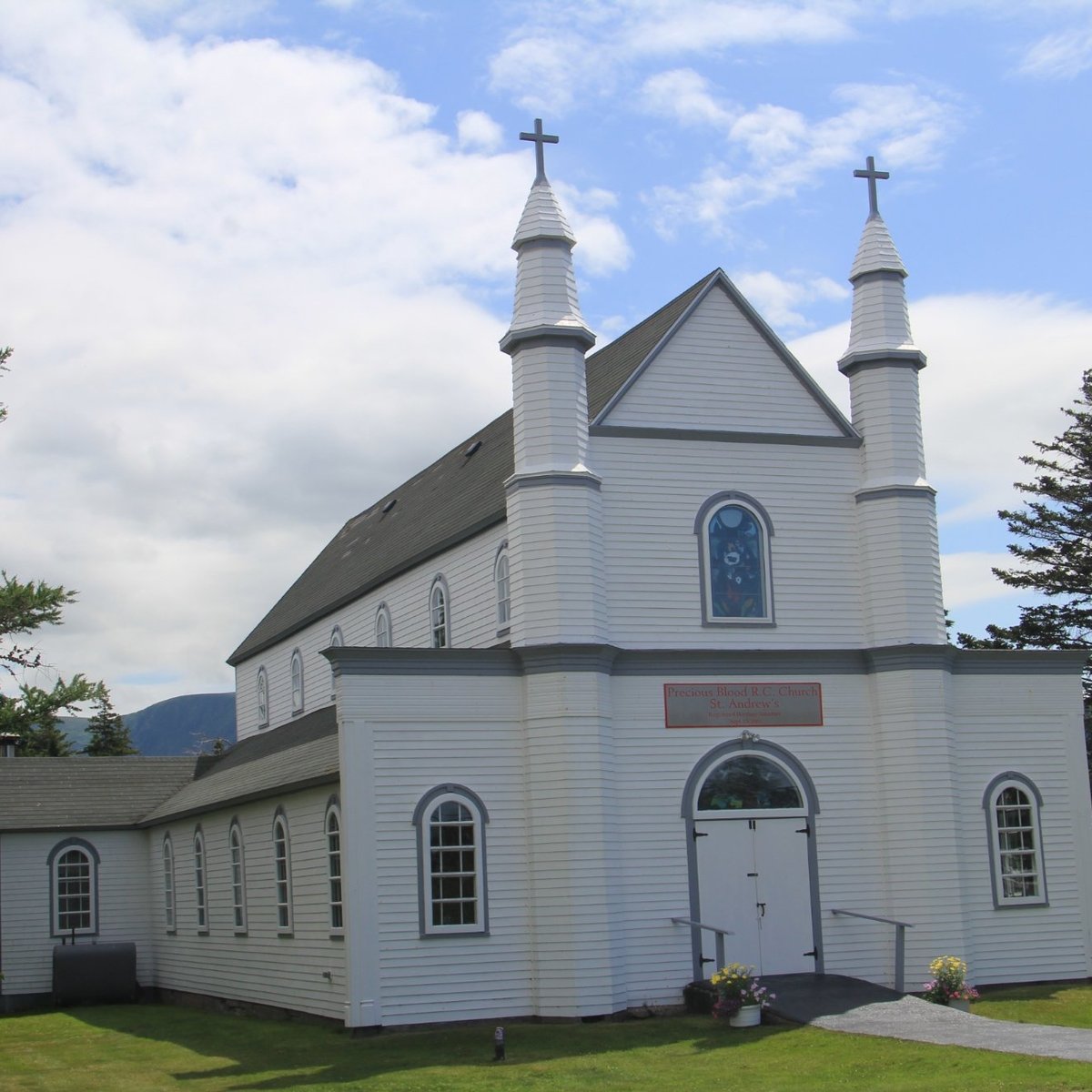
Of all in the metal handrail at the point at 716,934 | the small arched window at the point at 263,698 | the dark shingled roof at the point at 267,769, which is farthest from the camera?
the small arched window at the point at 263,698

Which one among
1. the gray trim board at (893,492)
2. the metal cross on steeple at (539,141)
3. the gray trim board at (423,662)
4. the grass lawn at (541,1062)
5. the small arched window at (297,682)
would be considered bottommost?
the grass lawn at (541,1062)

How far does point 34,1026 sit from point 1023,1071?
20.6 metres

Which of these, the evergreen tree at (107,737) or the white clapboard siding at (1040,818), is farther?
the evergreen tree at (107,737)

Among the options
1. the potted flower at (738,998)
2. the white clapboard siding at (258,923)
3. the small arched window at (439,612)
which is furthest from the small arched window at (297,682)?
the potted flower at (738,998)

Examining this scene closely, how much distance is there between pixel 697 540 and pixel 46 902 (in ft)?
63.5

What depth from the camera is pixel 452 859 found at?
2403 cm

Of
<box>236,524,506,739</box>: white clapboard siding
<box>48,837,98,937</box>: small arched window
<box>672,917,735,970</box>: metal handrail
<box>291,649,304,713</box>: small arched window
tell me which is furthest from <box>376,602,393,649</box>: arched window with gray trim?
<box>672,917,735,970</box>: metal handrail

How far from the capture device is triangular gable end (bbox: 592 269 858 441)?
2645 cm

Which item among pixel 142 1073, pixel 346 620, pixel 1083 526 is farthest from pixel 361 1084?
pixel 1083 526

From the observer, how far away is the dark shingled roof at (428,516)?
92.0 feet

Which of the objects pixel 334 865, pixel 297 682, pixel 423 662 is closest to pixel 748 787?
pixel 423 662

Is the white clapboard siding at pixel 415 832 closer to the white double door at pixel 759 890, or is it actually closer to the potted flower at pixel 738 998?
the potted flower at pixel 738 998

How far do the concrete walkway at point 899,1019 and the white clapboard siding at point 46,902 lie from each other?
18364 mm

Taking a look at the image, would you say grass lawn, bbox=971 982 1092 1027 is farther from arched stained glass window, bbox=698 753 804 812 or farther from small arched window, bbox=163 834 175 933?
small arched window, bbox=163 834 175 933
